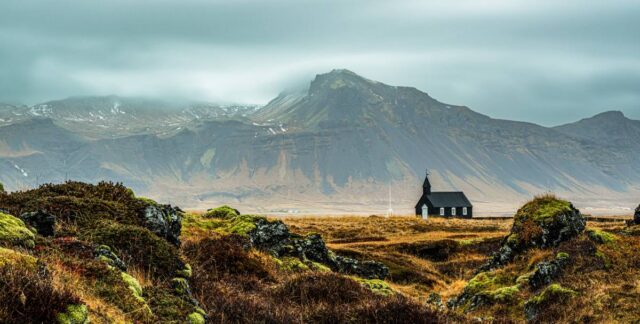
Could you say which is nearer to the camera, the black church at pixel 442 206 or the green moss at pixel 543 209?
the green moss at pixel 543 209

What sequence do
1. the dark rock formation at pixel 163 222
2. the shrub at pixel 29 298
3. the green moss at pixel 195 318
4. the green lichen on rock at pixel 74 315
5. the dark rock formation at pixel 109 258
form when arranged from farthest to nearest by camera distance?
1. the dark rock formation at pixel 163 222
2. the dark rock formation at pixel 109 258
3. the green moss at pixel 195 318
4. the green lichen on rock at pixel 74 315
5. the shrub at pixel 29 298

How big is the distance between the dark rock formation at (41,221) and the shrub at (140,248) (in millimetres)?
809

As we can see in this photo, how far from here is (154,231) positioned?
18281 millimetres

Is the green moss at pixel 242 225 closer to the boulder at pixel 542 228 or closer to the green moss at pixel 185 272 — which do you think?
the boulder at pixel 542 228

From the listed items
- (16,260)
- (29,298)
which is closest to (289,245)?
(16,260)

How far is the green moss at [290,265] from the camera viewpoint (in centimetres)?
2294

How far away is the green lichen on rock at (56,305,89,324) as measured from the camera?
850 centimetres

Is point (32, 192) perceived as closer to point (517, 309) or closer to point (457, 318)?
point (457, 318)

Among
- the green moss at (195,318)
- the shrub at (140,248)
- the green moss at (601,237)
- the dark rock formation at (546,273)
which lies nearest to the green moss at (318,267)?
the dark rock formation at (546,273)

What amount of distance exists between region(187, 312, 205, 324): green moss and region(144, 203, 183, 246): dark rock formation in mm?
6870

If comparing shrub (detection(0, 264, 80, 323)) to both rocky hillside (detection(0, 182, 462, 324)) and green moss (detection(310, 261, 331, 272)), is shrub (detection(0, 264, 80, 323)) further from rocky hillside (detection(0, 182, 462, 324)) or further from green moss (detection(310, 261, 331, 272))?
green moss (detection(310, 261, 331, 272))

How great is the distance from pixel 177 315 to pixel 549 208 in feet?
66.3

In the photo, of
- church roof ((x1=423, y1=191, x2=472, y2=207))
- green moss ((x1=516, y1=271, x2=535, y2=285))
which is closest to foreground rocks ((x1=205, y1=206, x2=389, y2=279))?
green moss ((x1=516, y1=271, x2=535, y2=285))

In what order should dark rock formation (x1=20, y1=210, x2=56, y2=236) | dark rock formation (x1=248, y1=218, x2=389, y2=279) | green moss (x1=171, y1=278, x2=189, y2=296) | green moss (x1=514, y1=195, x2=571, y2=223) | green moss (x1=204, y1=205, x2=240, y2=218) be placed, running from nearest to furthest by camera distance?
green moss (x1=171, y1=278, x2=189, y2=296) < dark rock formation (x1=20, y1=210, x2=56, y2=236) < dark rock formation (x1=248, y1=218, x2=389, y2=279) < green moss (x1=514, y1=195, x2=571, y2=223) < green moss (x1=204, y1=205, x2=240, y2=218)
